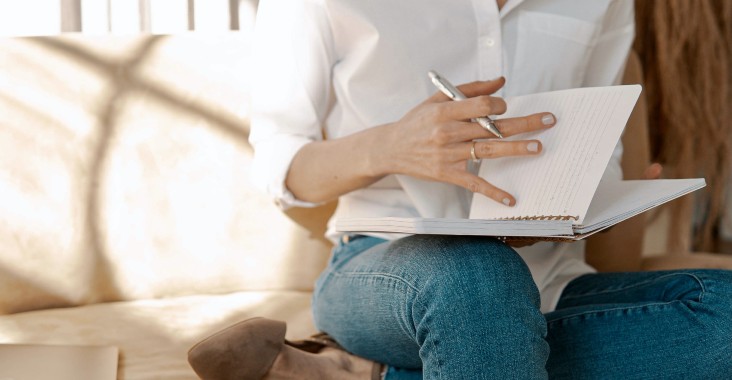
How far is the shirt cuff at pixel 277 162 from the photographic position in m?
1.21

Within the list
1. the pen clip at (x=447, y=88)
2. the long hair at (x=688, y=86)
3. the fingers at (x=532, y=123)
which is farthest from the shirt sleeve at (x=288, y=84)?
the long hair at (x=688, y=86)

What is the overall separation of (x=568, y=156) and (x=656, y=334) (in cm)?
Answer: 29

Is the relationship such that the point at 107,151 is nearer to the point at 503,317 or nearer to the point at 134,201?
the point at 134,201

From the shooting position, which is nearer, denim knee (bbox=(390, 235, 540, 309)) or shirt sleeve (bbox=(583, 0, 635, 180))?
denim knee (bbox=(390, 235, 540, 309))

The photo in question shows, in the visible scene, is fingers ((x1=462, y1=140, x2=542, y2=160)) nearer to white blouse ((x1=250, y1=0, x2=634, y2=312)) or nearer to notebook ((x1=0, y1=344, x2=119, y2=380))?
white blouse ((x1=250, y1=0, x2=634, y2=312))

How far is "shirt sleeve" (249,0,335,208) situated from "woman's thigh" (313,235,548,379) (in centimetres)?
26

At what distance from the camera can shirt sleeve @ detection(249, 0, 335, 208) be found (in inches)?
48.2

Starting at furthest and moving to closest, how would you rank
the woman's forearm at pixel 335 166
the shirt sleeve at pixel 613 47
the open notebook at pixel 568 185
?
1. the shirt sleeve at pixel 613 47
2. the woman's forearm at pixel 335 166
3. the open notebook at pixel 568 185

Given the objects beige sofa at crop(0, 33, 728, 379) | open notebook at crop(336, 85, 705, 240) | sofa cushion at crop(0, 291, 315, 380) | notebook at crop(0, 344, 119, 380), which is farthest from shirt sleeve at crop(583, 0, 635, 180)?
notebook at crop(0, 344, 119, 380)

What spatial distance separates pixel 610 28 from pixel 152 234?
886 mm

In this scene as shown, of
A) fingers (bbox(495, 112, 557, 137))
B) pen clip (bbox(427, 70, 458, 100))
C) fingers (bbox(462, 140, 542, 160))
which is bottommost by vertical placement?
fingers (bbox(462, 140, 542, 160))

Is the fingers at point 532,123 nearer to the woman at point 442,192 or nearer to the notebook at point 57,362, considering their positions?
the woman at point 442,192

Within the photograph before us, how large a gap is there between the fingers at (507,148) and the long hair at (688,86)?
3.62ft

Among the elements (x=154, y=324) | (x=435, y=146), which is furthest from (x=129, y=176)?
(x=435, y=146)
